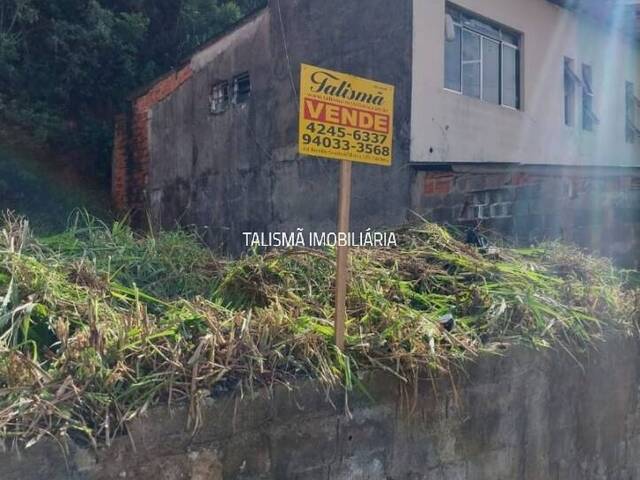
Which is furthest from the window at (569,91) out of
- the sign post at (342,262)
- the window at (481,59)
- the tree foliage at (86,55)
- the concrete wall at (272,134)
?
the sign post at (342,262)

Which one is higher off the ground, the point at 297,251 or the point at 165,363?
the point at 297,251

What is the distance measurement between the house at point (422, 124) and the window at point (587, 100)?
0.12ft

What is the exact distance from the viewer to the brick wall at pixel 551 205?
7027 mm

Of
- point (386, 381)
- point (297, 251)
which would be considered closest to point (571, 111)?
point (297, 251)

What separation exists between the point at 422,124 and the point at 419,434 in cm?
554

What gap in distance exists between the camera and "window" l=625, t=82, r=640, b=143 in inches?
510

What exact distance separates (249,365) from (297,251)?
132 cm

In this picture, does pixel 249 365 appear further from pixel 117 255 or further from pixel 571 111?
pixel 571 111

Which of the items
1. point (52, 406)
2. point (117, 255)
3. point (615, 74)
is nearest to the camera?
point (52, 406)

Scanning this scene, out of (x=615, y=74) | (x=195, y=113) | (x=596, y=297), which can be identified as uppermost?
(x=615, y=74)

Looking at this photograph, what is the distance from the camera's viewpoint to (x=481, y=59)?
944 centimetres

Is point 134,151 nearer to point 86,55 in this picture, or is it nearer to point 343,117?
point 86,55

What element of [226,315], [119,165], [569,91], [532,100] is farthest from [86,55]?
[226,315]

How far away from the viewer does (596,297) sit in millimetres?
4504
